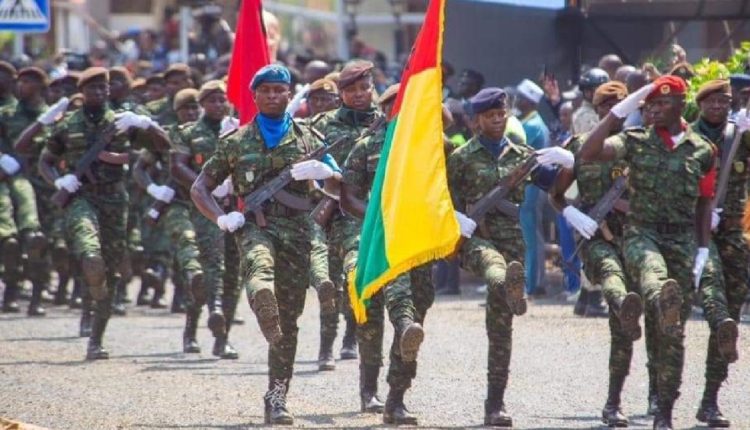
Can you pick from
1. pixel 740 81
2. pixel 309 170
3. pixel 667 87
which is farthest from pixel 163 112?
pixel 667 87

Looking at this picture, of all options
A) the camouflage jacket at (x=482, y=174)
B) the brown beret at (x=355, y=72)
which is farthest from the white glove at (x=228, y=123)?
the camouflage jacket at (x=482, y=174)

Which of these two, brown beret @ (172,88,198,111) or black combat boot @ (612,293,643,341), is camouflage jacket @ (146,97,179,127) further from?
black combat boot @ (612,293,643,341)

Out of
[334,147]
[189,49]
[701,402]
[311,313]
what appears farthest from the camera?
[189,49]

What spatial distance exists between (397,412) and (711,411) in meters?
1.87

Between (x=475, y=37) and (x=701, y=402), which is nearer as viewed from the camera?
(x=701, y=402)

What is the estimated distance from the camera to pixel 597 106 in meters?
13.5

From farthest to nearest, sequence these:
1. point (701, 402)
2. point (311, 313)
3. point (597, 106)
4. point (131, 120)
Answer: point (311, 313)
point (131, 120)
point (597, 106)
point (701, 402)

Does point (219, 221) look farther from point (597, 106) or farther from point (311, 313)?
point (311, 313)

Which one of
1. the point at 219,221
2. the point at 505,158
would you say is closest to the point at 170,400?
the point at 219,221

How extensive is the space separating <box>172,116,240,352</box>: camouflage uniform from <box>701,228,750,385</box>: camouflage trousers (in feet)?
15.3

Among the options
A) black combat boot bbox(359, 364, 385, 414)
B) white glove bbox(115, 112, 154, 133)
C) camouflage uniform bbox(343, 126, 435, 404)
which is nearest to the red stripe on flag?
white glove bbox(115, 112, 154, 133)

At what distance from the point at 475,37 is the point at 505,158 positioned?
10.3 meters

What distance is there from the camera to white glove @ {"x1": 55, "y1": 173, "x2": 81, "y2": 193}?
1521cm

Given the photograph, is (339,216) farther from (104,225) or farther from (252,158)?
(104,225)
